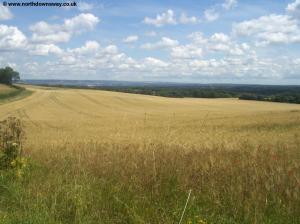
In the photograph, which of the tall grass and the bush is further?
the bush

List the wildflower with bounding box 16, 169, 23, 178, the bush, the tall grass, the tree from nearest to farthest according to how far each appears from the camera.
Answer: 1. the tall grass
2. the wildflower with bounding box 16, 169, 23, 178
3. the bush
4. the tree

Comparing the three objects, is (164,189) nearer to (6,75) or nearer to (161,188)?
(161,188)

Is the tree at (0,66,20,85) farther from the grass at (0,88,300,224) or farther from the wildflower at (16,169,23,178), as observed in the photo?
the grass at (0,88,300,224)

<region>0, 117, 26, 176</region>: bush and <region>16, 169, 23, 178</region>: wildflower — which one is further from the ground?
<region>0, 117, 26, 176</region>: bush

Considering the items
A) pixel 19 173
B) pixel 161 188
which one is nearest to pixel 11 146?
pixel 19 173

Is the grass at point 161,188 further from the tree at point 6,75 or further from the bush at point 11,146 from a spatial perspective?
the tree at point 6,75

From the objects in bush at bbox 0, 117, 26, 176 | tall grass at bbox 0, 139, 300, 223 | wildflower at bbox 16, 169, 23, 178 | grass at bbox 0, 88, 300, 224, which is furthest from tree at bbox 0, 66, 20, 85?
tall grass at bbox 0, 139, 300, 223

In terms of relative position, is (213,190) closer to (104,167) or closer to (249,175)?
(249,175)

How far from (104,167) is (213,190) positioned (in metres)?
2.17

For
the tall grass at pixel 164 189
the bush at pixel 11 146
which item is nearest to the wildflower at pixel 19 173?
the bush at pixel 11 146

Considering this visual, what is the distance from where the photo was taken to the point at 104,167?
6762 mm

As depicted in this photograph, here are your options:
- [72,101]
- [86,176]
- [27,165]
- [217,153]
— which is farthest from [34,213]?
[72,101]

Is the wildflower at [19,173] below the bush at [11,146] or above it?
below

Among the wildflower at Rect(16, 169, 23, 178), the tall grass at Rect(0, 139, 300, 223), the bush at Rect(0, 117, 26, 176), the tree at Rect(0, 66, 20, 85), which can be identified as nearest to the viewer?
the tall grass at Rect(0, 139, 300, 223)
